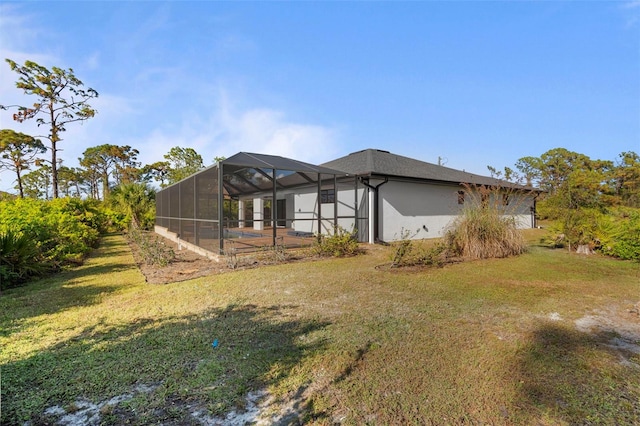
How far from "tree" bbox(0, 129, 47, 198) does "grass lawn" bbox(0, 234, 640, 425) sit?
25.3m

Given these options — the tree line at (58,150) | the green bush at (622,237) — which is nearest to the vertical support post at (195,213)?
the green bush at (622,237)

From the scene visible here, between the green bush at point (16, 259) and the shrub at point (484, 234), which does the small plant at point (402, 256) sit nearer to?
the shrub at point (484, 234)

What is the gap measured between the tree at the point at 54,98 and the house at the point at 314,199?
9615 millimetres

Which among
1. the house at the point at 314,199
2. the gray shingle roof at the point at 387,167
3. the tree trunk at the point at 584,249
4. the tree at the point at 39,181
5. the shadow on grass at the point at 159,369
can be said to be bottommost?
the shadow on grass at the point at 159,369

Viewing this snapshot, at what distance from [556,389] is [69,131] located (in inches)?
1009

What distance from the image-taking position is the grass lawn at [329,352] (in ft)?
6.81

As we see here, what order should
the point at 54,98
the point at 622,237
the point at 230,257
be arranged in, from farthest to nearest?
the point at 54,98 → the point at 622,237 → the point at 230,257

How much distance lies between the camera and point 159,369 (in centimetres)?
258

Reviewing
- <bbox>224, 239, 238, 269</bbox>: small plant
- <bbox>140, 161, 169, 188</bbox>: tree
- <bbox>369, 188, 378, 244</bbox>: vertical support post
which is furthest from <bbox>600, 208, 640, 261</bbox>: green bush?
<bbox>140, 161, 169, 188</bbox>: tree

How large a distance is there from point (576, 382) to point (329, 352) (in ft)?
6.54

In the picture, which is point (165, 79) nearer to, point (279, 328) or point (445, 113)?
point (279, 328)

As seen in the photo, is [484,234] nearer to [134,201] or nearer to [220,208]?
[220,208]

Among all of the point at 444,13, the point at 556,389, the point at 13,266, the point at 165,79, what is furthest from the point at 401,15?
the point at 13,266

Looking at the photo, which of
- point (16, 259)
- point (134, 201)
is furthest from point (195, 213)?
point (134, 201)
